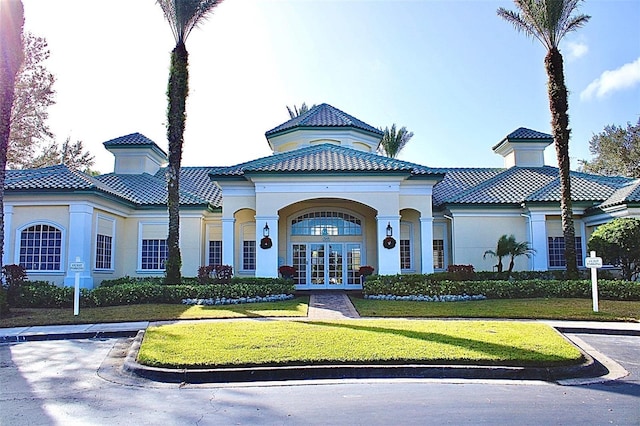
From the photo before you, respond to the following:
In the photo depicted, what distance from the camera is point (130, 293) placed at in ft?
54.5

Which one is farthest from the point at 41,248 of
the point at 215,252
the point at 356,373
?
the point at 356,373

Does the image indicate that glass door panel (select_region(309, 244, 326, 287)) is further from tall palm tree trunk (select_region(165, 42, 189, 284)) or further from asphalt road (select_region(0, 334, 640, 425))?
asphalt road (select_region(0, 334, 640, 425))

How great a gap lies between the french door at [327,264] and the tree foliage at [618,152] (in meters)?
31.1

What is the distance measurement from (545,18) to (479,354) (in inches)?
597

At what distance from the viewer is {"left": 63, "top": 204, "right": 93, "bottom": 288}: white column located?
18.5 meters

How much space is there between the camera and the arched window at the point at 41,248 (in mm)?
18844

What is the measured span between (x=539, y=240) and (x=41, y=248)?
20.7 metres

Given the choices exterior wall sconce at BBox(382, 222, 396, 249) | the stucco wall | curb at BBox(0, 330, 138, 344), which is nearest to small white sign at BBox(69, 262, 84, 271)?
curb at BBox(0, 330, 138, 344)

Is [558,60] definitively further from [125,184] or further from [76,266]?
[125,184]

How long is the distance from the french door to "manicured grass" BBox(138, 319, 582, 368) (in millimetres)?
10718

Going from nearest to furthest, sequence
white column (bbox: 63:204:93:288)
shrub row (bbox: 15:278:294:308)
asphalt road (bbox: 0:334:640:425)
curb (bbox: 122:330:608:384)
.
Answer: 1. asphalt road (bbox: 0:334:640:425)
2. curb (bbox: 122:330:608:384)
3. shrub row (bbox: 15:278:294:308)
4. white column (bbox: 63:204:93:288)

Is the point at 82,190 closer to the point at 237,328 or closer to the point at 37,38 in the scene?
the point at 237,328

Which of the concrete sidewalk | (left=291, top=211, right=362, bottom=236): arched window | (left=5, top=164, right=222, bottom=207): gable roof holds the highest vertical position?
(left=5, top=164, right=222, bottom=207): gable roof

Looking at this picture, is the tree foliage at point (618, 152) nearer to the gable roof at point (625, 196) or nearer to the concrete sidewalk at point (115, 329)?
the gable roof at point (625, 196)
